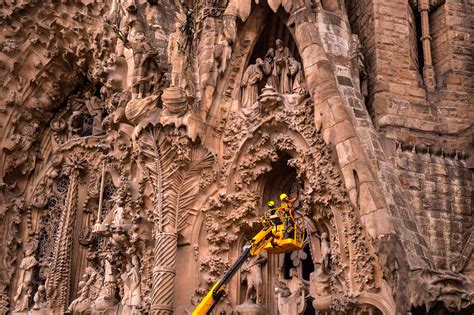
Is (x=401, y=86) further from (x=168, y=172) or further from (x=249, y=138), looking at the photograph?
(x=168, y=172)

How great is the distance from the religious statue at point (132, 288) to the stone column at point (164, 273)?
1010mm

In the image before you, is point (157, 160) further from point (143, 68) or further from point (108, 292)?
point (108, 292)

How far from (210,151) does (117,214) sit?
200cm

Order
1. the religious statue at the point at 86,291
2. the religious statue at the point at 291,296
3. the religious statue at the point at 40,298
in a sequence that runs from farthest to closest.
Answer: the religious statue at the point at 40,298, the religious statue at the point at 86,291, the religious statue at the point at 291,296

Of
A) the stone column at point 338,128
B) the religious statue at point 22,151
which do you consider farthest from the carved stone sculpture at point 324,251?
the religious statue at point 22,151

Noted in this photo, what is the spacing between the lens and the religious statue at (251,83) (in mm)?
11844

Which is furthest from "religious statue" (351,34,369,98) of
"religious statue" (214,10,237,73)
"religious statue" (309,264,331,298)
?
"religious statue" (309,264,331,298)

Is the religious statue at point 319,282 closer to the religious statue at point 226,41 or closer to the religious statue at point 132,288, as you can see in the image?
the religious statue at point 132,288

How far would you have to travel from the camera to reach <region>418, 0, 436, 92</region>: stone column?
39.0 ft

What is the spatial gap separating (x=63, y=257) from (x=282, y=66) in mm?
6206

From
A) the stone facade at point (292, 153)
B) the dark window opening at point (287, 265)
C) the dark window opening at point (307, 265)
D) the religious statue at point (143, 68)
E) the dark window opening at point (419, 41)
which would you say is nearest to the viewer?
the stone facade at point (292, 153)

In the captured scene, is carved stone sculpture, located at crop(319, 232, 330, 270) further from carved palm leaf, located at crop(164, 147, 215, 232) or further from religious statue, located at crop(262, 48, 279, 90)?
religious statue, located at crop(262, 48, 279, 90)

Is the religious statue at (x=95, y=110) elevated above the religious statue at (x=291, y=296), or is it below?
above

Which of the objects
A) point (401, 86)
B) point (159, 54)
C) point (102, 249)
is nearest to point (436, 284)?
point (401, 86)
